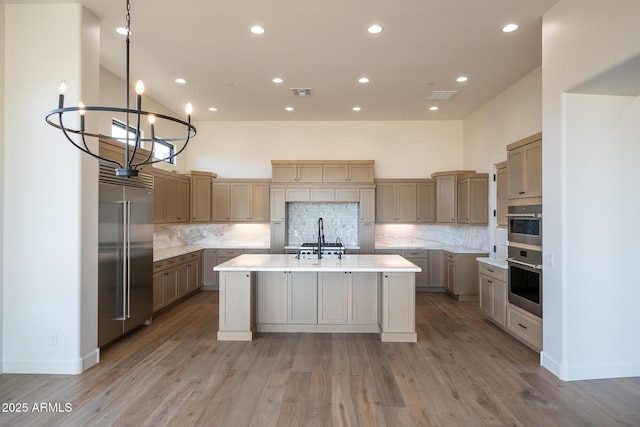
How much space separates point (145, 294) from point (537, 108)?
229 inches

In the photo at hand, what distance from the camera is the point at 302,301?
4.32 metres

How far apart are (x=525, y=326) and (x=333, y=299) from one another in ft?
7.25

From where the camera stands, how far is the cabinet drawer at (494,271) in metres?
4.29

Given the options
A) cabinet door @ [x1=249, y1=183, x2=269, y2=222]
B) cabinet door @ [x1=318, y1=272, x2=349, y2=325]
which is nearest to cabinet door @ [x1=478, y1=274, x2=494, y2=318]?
cabinet door @ [x1=318, y1=272, x2=349, y2=325]

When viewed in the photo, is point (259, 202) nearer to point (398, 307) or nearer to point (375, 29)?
point (398, 307)

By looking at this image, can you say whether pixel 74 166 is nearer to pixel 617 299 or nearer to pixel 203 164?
pixel 203 164

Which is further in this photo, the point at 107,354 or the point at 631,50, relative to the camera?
the point at 107,354

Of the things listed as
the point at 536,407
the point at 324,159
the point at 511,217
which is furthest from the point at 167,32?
the point at 536,407

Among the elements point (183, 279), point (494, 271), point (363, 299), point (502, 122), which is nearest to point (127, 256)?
point (183, 279)

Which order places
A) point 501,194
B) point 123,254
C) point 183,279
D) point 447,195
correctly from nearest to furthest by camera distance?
point 123,254 → point 501,194 → point 183,279 → point 447,195

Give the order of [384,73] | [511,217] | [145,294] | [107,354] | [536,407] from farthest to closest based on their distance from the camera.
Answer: [384,73] → [145,294] → [511,217] → [107,354] → [536,407]

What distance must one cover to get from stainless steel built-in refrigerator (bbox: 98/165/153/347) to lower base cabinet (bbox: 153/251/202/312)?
1.54 ft

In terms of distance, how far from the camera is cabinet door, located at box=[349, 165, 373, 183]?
677 cm

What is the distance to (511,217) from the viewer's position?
411cm
